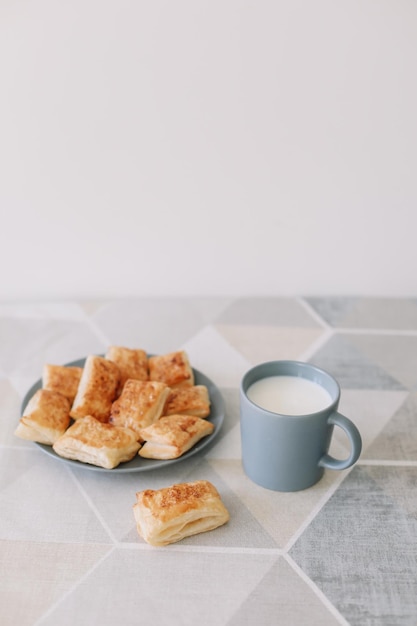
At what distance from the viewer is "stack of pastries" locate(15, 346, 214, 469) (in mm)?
933

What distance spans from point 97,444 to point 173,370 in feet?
0.68

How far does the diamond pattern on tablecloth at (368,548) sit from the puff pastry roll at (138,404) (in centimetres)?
27

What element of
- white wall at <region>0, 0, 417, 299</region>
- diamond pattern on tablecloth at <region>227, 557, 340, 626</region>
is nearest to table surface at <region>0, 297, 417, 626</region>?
diamond pattern on tablecloth at <region>227, 557, 340, 626</region>

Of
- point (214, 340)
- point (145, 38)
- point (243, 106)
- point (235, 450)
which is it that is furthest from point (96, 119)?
point (235, 450)

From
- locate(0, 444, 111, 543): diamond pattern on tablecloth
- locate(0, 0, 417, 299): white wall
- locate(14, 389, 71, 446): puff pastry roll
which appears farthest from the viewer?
locate(0, 0, 417, 299): white wall

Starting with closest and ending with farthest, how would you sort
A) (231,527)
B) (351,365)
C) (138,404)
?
(231,527), (138,404), (351,365)

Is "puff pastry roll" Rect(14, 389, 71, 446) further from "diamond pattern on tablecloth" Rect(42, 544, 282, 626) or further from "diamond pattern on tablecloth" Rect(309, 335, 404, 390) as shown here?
"diamond pattern on tablecloth" Rect(309, 335, 404, 390)

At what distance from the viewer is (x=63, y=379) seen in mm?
1064

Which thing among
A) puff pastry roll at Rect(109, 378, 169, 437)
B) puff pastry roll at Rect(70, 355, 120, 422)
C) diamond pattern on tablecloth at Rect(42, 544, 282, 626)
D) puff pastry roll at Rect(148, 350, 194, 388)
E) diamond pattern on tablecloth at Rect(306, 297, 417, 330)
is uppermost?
puff pastry roll at Rect(70, 355, 120, 422)

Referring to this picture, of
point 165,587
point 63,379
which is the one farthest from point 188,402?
point 165,587

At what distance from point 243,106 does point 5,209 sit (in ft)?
1.68

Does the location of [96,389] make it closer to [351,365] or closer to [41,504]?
[41,504]

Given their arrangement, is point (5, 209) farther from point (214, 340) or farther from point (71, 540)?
point (71, 540)

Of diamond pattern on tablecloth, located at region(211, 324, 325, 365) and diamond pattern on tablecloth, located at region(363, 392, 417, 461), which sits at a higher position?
diamond pattern on tablecloth, located at region(211, 324, 325, 365)
